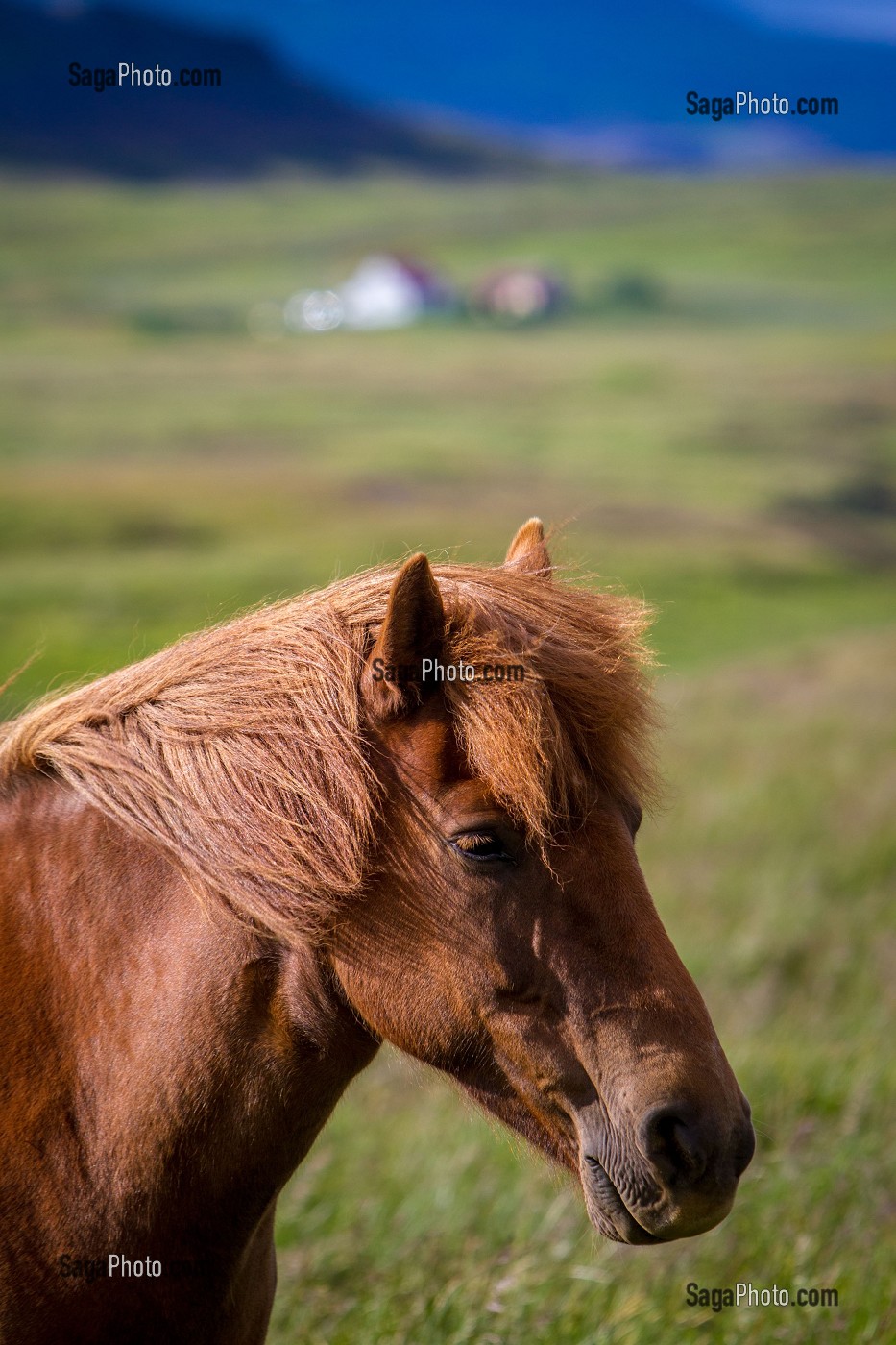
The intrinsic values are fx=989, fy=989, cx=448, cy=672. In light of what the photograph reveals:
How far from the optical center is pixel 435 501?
15.7 metres

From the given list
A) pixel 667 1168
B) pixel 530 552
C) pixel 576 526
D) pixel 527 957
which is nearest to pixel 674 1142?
pixel 667 1168

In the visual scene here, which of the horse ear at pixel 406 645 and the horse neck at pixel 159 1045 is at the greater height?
the horse ear at pixel 406 645

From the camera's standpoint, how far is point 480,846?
1469 millimetres

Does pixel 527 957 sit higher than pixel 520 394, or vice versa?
pixel 520 394

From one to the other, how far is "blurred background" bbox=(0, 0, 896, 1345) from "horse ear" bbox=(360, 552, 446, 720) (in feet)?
7.51

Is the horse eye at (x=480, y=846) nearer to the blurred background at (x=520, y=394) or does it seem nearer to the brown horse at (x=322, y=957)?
the brown horse at (x=322, y=957)

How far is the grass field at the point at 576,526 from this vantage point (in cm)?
296

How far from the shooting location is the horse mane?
147cm

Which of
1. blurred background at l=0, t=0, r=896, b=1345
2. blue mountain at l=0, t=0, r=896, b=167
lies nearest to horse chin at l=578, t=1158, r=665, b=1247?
blurred background at l=0, t=0, r=896, b=1345

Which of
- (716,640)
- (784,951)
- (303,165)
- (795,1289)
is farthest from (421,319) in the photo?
(795,1289)

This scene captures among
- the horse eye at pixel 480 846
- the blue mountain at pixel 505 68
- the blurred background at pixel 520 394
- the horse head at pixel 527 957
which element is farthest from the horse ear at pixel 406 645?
the blue mountain at pixel 505 68

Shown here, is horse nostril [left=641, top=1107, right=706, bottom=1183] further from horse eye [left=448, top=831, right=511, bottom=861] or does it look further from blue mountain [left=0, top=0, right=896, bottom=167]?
blue mountain [left=0, top=0, right=896, bottom=167]

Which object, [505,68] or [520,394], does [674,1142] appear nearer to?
[520,394]

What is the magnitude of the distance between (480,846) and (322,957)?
30 centimetres
